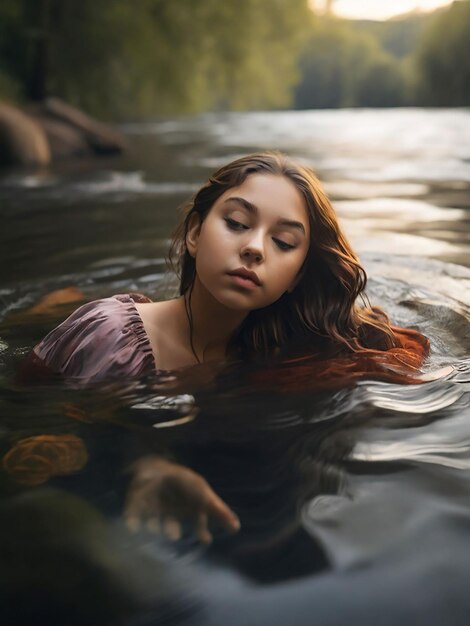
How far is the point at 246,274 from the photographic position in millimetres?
2391

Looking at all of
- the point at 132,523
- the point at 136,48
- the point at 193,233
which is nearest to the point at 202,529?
the point at 132,523

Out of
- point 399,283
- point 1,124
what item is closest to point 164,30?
point 1,124

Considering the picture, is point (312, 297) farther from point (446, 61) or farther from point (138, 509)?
point (446, 61)

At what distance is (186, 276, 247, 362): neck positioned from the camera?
104 inches

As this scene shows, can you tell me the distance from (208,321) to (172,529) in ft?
3.50

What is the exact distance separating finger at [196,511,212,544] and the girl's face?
2.79 ft

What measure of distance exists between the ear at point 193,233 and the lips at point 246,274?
274 millimetres

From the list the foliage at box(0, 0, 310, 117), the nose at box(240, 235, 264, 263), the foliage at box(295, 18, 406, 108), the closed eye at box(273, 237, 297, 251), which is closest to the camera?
the nose at box(240, 235, 264, 263)

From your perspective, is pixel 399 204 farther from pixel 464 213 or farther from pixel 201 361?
pixel 201 361

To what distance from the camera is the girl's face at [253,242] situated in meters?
2.39

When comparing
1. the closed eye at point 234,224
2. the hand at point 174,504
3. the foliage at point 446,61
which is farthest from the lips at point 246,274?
the foliage at point 446,61

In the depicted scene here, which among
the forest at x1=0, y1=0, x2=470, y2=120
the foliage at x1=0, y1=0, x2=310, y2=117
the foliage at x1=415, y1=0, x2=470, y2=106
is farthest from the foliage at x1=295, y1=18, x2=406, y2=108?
the foliage at x1=0, y1=0, x2=310, y2=117

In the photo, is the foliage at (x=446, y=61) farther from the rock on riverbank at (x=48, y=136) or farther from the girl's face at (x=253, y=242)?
the girl's face at (x=253, y=242)

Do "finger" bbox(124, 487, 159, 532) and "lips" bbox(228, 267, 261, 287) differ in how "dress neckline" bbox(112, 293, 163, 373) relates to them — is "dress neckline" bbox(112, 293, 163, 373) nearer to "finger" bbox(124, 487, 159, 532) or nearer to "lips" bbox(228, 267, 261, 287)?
"lips" bbox(228, 267, 261, 287)
